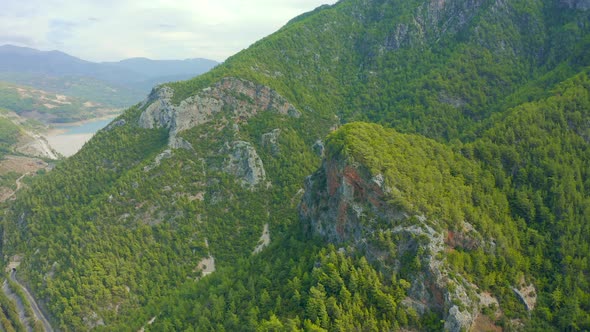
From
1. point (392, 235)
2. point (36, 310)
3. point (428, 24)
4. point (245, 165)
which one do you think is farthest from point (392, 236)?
point (428, 24)

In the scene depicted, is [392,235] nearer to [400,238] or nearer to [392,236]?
[392,236]

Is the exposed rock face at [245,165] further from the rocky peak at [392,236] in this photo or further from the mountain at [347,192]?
the rocky peak at [392,236]

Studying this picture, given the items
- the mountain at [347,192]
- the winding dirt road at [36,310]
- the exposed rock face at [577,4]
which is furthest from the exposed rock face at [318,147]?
the exposed rock face at [577,4]

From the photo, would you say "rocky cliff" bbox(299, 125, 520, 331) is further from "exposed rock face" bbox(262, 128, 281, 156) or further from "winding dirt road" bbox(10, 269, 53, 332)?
"winding dirt road" bbox(10, 269, 53, 332)

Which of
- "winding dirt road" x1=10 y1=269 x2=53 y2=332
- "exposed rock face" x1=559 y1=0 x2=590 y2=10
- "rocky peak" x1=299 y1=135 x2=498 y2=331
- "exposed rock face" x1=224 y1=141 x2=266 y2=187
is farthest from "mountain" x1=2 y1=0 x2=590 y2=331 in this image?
"winding dirt road" x1=10 y1=269 x2=53 y2=332

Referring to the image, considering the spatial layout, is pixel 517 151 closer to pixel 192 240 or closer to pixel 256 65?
pixel 192 240

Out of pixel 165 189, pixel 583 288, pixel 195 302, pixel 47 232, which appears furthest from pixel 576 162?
pixel 47 232
